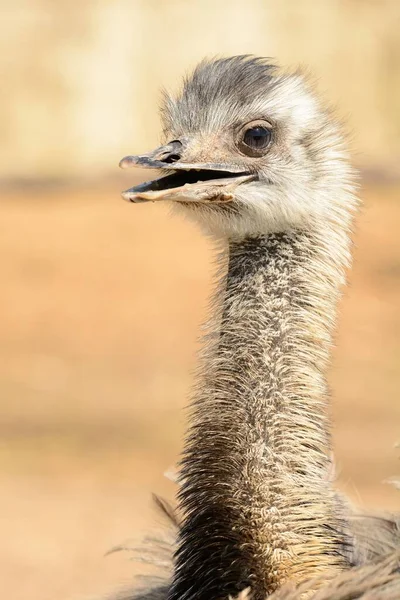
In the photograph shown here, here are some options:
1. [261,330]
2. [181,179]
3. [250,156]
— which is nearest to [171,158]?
[181,179]

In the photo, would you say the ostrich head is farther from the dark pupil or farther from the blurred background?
the blurred background

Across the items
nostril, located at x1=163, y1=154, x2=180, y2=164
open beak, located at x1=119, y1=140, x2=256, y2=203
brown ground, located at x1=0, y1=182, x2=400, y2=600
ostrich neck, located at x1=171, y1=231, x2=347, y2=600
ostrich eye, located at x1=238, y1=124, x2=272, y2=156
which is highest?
brown ground, located at x1=0, y1=182, x2=400, y2=600

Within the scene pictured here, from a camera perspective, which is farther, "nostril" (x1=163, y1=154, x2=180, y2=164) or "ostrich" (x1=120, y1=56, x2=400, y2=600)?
"nostril" (x1=163, y1=154, x2=180, y2=164)

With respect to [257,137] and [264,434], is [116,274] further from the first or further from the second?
[264,434]

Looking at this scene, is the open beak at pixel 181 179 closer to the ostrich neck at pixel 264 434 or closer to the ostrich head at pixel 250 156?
the ostrich head at pixel 250 156

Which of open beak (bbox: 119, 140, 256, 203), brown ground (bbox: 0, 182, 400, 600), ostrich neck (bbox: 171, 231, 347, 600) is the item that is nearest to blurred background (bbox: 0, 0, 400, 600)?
brown ground (bbox: 0, 182, 400, 600)

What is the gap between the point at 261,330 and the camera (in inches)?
108

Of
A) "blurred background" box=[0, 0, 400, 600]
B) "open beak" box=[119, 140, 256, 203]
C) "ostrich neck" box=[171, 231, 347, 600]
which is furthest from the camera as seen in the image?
"blurred background" box=[0, 0, 400, 600]

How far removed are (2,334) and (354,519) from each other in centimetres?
684

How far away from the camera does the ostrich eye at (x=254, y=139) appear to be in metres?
2.92

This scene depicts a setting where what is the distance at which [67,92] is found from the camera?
1434 centimetres

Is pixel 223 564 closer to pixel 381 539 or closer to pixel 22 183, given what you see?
pixel 381 539

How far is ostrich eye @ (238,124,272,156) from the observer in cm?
292

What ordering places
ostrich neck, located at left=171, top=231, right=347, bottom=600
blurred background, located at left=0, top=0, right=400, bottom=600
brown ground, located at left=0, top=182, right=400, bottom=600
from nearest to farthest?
ostrich neck, located at left=171, top=231, right=347, bottom=600
brown ground, located at left=0, top=182, right=400, bottom=600
blurred background, located at left=0, top=0, right=400, bottom=600
